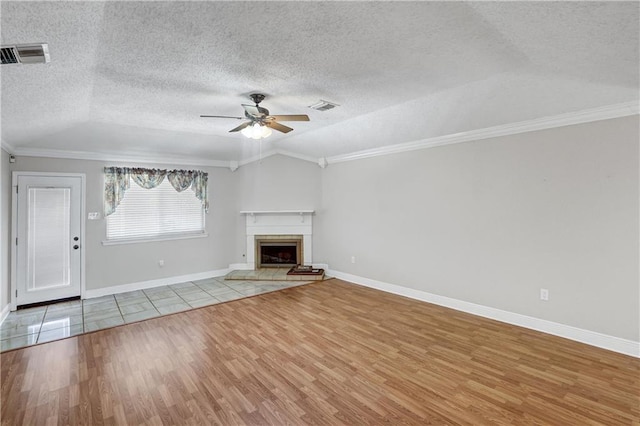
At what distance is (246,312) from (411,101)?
3.61m

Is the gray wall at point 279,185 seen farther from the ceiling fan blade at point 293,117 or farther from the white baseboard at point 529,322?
the ceiling fan blade at point 293,117

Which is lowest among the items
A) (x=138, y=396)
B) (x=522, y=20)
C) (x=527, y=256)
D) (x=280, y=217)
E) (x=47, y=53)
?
(x=138, y=396)

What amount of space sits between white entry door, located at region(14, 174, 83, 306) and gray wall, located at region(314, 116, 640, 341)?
501 cm

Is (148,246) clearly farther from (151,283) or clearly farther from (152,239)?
(151,283)

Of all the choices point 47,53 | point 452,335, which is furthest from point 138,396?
point 452,335

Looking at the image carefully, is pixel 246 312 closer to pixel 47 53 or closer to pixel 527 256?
pixel 47 53

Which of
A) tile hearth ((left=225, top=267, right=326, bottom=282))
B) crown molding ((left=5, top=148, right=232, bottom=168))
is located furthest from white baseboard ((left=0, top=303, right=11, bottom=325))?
tile hearth ((left=225, top=267, right=326, bottom=282))

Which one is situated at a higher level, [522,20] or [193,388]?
[522,20]

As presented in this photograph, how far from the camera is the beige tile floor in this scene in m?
3.74

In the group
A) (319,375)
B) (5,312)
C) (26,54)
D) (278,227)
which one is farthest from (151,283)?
(26,54)

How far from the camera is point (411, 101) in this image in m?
3.62

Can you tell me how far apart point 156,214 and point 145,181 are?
25.9 inches

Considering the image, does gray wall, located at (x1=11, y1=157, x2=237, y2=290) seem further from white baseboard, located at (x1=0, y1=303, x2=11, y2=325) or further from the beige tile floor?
white baseboard, located at (x1=0, y1=303, x2=11, y2=325)

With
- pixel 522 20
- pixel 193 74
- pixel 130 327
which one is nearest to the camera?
pixel 522 20
